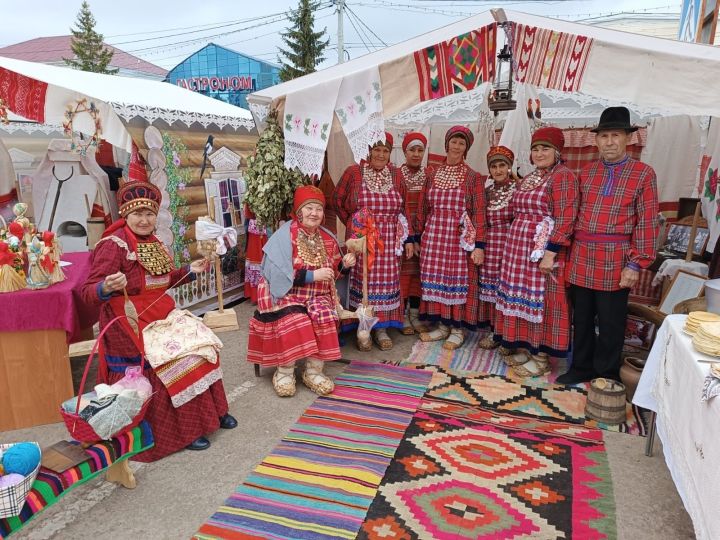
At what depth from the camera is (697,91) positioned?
287 centimetres

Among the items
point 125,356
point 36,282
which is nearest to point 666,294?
point 125,356

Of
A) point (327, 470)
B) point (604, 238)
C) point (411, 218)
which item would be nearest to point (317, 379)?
point (327, 470)

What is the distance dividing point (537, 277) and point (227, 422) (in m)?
2.55

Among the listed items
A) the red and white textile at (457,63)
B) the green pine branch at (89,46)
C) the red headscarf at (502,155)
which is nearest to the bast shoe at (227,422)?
the red and white textile at (457,63)

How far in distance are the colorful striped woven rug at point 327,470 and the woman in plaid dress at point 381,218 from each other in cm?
85

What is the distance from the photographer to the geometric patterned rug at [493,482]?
7.87 feet

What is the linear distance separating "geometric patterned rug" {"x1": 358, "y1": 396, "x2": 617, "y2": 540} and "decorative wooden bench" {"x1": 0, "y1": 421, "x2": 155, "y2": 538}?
1247mm

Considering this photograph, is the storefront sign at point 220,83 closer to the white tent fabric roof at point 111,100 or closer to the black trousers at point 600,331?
the white tent fabric roof at point 111,100

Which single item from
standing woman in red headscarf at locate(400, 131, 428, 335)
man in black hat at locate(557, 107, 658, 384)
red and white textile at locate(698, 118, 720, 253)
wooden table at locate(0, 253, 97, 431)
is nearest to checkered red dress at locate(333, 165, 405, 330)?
standing woman in red headscarf at locate(400, 131, 428, 335)

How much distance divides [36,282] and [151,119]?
86.4 inches

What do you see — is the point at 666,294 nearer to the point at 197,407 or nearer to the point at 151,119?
the point at 197,407

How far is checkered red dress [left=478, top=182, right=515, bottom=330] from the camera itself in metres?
4.30

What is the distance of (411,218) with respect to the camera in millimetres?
4805

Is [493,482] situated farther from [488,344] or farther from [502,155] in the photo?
[502,155]
